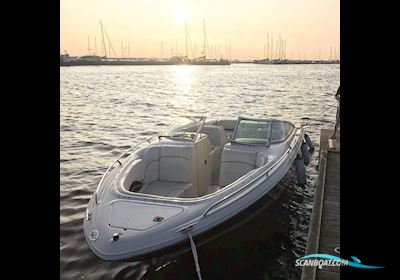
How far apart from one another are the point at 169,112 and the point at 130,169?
2115 cm

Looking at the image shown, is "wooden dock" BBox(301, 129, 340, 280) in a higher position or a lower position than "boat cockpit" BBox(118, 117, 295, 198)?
lower

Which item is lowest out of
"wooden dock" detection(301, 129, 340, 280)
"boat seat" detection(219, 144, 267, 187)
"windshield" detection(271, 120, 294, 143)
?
"wooden dock" detection(301, 129, 340, 280)

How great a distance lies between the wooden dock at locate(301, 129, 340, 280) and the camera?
462 cm

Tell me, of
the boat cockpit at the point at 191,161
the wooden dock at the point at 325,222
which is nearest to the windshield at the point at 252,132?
the boat cockpit at the point at 191,161

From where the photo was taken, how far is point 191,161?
776cm

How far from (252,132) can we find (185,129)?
5.82 feet

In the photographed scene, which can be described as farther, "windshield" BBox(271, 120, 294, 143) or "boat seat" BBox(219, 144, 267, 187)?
"windshield" BBox(271, 120, 294, 143)

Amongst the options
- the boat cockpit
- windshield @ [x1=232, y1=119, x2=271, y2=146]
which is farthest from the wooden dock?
windshield @ [x1=232, y1=119, x2=271, y2=146]

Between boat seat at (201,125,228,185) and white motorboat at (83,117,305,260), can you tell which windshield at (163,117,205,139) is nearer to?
white motorboat at (83,117,305,260)

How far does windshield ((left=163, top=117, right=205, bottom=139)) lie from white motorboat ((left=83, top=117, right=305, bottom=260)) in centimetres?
3

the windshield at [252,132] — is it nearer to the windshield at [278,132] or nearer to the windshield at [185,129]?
the windshield at [278,132]

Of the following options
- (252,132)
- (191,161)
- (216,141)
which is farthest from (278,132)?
(191,161)

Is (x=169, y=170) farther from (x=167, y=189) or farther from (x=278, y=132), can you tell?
(x=278, y=132)
